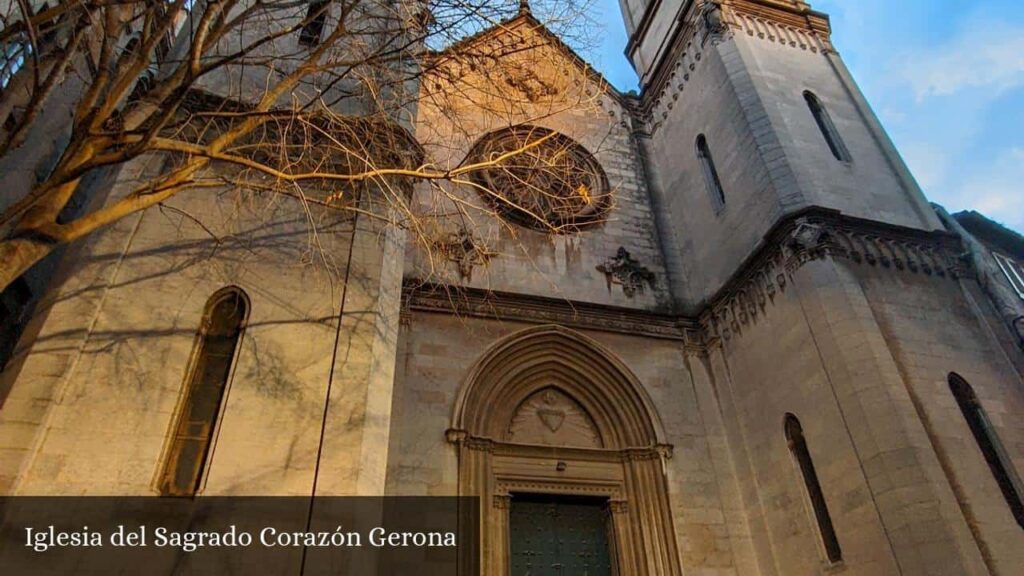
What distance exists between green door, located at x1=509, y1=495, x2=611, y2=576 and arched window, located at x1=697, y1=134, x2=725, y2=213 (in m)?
5.63

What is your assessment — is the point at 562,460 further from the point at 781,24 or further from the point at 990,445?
the point at 781,24

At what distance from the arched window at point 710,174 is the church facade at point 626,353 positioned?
0.17ft

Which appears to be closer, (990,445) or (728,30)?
(990,445)

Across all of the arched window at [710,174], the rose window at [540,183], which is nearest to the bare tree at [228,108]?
the rose window at [540,183]

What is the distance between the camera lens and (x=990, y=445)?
280 inches

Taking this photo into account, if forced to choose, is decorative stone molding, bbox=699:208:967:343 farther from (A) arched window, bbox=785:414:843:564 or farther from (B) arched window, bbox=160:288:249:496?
(B) arched window, bbox=160:288:249:496

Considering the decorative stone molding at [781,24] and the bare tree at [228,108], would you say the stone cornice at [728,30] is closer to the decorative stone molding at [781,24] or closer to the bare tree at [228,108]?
the decorative stone molding at [781,24]

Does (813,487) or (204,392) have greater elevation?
(204,392)

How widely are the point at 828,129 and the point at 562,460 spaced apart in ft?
23.5

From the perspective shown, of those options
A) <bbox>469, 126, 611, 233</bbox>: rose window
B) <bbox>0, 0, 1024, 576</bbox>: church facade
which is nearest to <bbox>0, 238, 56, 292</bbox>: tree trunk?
<bbox>0, 0, 1024, 576</bbox>: church facade

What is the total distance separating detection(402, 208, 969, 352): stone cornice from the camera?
8352mm

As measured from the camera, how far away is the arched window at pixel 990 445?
6695mm

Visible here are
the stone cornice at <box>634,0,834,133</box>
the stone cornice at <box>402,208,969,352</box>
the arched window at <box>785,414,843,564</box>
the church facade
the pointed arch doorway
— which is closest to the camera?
the church facade

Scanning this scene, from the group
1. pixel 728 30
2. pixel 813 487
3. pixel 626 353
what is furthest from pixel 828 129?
pixel 813 487
